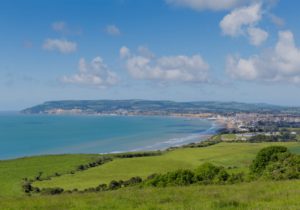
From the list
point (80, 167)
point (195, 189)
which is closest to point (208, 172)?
point (195, 189)

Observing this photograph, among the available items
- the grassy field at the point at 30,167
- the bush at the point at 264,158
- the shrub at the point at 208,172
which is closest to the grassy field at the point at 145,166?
the grassy field at the point at 30,167

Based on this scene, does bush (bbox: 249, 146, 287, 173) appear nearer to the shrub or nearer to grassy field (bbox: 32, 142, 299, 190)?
the shrub

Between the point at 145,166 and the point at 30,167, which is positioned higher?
the point at 30,167

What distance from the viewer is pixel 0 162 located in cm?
5519

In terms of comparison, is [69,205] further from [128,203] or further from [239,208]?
[239,208]

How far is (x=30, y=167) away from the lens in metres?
51.0

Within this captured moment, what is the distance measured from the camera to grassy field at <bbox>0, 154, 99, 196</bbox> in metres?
38.3

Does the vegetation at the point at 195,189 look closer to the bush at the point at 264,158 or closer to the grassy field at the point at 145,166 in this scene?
the bush at the point at 264,158

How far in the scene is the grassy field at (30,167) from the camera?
3828 cm

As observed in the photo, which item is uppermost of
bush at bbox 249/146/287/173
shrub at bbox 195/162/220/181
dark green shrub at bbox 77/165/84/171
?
bush at bbox 249/146/287/173

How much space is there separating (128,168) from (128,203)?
44788mm

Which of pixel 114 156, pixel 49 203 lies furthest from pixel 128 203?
pixel 114 156

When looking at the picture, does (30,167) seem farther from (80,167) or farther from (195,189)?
(195,189)

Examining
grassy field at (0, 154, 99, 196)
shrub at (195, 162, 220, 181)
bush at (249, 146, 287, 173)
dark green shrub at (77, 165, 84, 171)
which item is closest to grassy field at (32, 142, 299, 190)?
dark green shrub at (77, 165, 84, 171)
